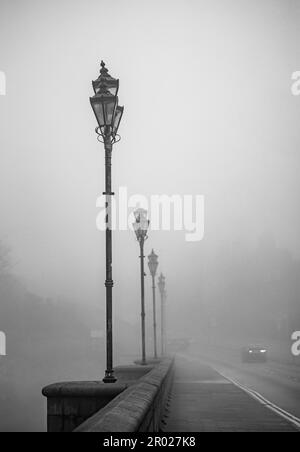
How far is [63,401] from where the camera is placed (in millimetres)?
8336

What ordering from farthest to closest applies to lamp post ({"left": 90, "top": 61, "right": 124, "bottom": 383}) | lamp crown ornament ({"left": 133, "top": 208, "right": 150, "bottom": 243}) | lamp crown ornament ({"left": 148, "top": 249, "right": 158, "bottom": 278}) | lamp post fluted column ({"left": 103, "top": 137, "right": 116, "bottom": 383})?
1. lamp crown ornament ({"left": 148, "top": 249, "right": 158, "bottom": 278})
2. lamp crown ornament ({"left": 133, "top": 208, "right": 150, "bottom": 243})
3. lamp post ({"left": 90, "top": 61, "right": 124, "bottom": 383})
4. lamp post fluted column ({"left": 103, "top": 137, "right": 116, "bottom": 383})

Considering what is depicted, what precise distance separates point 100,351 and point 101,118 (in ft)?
338

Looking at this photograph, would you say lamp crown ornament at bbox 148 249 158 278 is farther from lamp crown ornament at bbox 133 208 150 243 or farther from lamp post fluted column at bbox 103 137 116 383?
lamp post fluted column at bbox 103 137 116 383

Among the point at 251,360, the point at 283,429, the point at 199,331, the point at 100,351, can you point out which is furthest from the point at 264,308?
the point at 283,429

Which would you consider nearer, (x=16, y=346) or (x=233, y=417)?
(x=233, y=417)

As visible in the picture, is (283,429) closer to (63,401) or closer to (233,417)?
(233,417)

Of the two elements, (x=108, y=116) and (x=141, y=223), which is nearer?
(x=108, y=116)

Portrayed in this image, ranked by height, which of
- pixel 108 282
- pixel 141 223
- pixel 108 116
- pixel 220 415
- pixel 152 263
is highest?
pixel 108 116

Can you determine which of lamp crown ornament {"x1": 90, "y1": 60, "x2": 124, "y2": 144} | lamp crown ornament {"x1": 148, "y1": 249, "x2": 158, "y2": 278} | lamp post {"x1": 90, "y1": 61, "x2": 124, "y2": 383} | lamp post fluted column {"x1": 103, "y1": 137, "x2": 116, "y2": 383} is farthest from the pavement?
lamp crown ornament {"x1": 148, "y1": 249, "x2": 158, "y2": 278}

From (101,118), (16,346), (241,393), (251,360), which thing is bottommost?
(16,346)

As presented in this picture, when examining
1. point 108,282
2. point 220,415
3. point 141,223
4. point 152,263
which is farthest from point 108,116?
point 152,263

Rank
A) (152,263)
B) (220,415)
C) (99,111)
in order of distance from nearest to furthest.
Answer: (99,111) → (220,415) → (152,263)

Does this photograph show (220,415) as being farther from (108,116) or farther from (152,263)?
(152,263)

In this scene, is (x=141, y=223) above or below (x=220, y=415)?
above
